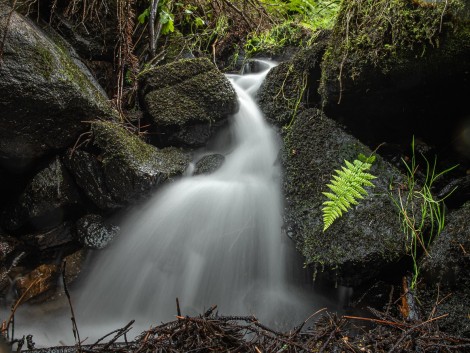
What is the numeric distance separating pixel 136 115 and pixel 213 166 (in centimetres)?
118

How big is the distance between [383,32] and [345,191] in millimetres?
1384

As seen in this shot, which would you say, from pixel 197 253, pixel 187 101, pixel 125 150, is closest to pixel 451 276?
pixel 197 253

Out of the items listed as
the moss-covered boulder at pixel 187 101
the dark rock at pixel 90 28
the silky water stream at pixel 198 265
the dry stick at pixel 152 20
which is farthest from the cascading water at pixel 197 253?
the dry stick at pixel 152 20

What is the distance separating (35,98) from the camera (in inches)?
119

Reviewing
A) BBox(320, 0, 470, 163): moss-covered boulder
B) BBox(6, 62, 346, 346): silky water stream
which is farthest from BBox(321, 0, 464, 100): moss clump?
BBox(6, 62, 346, 346): silky water stream

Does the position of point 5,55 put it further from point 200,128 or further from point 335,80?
point 335,80

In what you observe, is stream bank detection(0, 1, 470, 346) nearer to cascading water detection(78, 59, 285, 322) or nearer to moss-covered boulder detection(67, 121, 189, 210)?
moss-covered boulder detection(67, 121, 189, 210)

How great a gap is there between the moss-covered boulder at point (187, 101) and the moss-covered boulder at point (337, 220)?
1139 mm

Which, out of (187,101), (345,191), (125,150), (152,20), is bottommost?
(345,191)

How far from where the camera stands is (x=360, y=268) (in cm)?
248

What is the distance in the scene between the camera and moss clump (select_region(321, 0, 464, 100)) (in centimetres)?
247

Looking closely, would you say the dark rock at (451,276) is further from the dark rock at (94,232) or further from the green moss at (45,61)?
the green moss at (45,61)

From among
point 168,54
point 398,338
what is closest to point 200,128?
point 168,54

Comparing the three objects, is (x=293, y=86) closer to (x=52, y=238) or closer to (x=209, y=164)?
(x=209, y=164)
